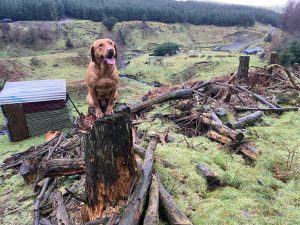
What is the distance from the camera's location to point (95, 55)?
493cm

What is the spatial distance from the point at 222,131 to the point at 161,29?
265 ft

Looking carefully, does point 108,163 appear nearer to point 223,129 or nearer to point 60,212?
point 60,212

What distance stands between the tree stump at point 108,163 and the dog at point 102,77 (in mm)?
476

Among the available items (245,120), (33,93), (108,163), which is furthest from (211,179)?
(33,93)

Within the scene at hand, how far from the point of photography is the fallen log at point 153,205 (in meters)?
4.43

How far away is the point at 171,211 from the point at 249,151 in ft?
11.5

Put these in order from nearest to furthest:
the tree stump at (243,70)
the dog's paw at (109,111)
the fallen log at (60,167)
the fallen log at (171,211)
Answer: the fallen log at (171,211) → the dog's paw at (109,111) → the fallen log at (60,167) → the tree stump at (243,70)

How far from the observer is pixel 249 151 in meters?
7.42

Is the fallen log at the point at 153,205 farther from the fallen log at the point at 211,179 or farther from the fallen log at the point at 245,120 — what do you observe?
the fallen log at the point at 245,120

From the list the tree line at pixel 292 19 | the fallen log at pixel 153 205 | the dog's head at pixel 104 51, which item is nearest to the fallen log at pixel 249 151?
the fallen log at pixel 153 205

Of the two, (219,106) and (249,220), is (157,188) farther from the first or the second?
(219,106)

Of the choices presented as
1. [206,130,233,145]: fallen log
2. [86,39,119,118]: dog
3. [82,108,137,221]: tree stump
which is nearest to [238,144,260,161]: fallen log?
[206,130,233,145]: fallen log

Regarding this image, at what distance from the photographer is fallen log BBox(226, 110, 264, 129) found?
9.05m

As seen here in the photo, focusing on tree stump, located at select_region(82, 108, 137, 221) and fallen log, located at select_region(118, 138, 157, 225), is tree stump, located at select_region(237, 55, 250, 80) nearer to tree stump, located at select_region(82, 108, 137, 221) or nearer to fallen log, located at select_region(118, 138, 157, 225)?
fallen log, located at select_region(118, 138, 157, 225)
